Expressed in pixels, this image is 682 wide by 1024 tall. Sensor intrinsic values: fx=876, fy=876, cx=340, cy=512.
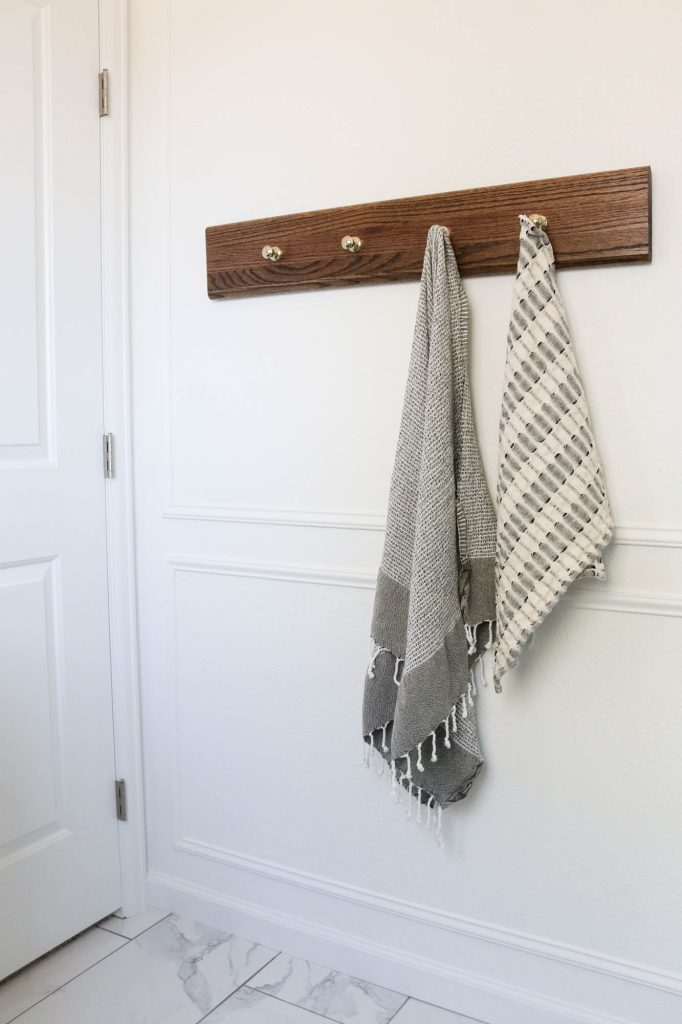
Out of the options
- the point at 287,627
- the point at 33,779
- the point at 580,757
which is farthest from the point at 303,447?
the point at 33,779

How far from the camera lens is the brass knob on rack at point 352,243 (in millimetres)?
1518

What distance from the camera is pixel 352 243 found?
4.99 feet

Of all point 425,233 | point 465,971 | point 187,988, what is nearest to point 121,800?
point 187,988

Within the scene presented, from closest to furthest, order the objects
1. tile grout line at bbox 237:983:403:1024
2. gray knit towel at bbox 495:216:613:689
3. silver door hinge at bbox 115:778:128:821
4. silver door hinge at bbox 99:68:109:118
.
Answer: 1. gray knit towel at bbox 495:216:613:689
2. tile grout line at bbox 237:983:403:1024
3. silver door hinge at bbox 99:68:109:118
4. silver door hinge at bbox 115:778:128:821

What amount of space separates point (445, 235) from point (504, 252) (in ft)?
0.33

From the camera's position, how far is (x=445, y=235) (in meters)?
1.42

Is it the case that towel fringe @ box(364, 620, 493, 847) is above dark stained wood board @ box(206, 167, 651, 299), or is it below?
below

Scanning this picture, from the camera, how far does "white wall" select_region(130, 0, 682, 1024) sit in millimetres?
1345

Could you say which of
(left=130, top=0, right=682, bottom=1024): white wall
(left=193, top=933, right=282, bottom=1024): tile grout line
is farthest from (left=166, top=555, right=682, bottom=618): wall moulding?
(left=193, top=933, right=282, bottom=1024): tile grout line

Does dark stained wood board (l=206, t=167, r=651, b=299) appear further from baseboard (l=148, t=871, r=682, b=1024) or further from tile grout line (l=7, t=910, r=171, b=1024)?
tile grout line (l=7, t=910, r=171, b=1024)

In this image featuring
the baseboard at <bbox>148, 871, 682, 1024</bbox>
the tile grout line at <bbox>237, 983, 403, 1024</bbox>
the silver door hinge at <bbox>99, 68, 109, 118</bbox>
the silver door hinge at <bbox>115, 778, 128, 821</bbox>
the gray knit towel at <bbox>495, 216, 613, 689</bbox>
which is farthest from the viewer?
the silver door hinge at <bbox>115, 778, 128, 821</bbox>

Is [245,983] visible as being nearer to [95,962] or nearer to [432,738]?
[95,962]

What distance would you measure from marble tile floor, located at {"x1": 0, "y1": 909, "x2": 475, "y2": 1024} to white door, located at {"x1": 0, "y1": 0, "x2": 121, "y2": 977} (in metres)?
0.06

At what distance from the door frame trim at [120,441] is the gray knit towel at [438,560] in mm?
655
